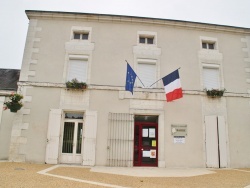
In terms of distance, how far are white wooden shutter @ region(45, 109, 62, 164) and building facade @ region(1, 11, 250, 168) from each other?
1.5 inches

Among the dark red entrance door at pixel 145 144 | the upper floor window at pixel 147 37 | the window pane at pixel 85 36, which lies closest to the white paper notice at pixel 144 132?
the dark red entrance door at pixel 145 144

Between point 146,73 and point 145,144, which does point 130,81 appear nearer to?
point 146,73

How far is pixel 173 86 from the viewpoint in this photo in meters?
8.04

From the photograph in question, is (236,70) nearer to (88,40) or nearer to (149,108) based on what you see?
(149,108)

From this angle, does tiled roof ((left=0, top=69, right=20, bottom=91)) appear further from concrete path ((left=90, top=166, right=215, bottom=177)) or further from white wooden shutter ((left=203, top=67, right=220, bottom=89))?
white wooden shutter ((left=203, top=67, right=220, bottom=89))

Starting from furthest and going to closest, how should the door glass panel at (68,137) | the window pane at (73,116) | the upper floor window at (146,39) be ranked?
1. the upper floor window at (146,39)
2. the window pane at (73,116)
3. the door glass panel at (68,137)

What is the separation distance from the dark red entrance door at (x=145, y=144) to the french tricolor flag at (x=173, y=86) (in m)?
1.67

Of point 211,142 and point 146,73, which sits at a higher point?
point 146,73

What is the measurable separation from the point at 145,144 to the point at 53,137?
12.1 feet

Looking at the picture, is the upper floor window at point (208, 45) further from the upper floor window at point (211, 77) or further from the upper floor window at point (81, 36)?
the upper floor window at point (81, 36)

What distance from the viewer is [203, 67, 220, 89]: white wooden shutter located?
31.3ft

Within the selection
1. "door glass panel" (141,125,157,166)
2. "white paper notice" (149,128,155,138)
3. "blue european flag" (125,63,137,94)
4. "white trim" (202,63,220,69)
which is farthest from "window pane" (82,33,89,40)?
"white trim" (202,63,220,69)

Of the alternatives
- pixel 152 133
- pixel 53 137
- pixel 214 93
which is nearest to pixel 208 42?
pixel 214 93

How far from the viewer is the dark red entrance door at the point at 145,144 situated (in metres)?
8.69
